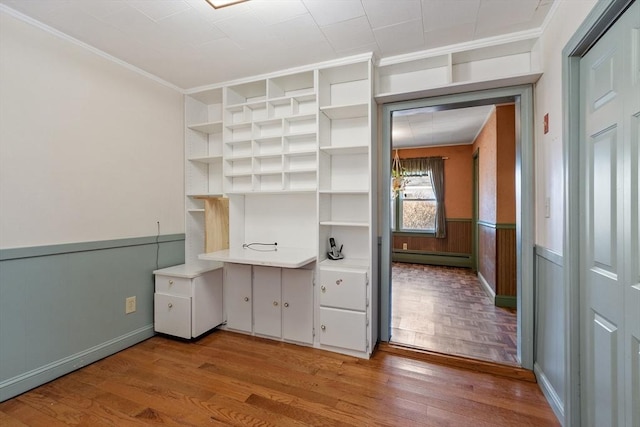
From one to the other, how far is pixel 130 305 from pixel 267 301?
3.86 feet

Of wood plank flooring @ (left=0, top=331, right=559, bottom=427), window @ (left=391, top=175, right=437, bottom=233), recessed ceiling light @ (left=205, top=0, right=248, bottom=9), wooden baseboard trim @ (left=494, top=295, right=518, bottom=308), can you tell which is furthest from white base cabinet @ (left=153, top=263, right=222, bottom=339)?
window @ (left=391, top=175, right=437, bottom=233)

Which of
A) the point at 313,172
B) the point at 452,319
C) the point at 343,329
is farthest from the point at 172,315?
the point at 452,319

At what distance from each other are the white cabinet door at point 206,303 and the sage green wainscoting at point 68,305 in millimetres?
495

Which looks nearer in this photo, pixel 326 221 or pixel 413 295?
pixel 326 221

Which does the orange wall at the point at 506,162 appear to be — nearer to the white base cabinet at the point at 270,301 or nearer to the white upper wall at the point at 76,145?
the white base cabinet at the point at 270,301

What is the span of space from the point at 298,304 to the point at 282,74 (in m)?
2.07

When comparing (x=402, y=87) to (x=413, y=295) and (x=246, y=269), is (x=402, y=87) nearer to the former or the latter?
(x=246, y=269)

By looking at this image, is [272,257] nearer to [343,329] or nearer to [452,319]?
[343,329]

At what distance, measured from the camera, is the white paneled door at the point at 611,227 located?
111cm

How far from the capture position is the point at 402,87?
257 cm

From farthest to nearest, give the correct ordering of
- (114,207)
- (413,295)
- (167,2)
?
(413,295) < (114,207) < (167,2)

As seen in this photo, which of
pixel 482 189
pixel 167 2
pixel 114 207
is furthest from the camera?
pixel 482 189

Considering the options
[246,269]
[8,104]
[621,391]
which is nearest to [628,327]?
[621,391]

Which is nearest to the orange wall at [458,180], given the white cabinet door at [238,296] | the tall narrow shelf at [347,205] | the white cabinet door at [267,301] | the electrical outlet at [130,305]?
the tall narrow shelf at [347,205]
